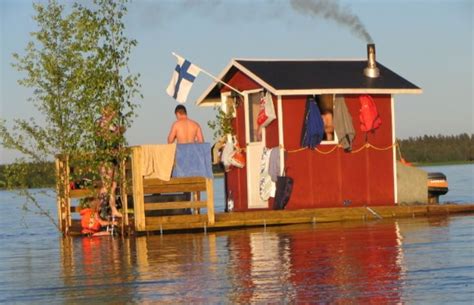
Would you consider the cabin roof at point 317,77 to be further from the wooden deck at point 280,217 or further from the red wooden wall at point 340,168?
the wooden deck at point 280,217

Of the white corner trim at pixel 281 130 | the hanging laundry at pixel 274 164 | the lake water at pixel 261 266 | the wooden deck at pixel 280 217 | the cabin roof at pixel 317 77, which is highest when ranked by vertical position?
the cabin roof at pixel 317 77

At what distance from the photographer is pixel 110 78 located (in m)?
22.4

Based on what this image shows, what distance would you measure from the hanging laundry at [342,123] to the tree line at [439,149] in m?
28.9

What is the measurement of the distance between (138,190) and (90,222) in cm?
148

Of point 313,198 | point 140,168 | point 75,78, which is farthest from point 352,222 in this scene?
point 75,78

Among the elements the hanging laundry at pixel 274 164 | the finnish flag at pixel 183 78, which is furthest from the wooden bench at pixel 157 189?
the finnish flag at pixel 183 78

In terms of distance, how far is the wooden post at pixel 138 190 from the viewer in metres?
21.5

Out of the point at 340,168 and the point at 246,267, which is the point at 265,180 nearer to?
the point at 340,168

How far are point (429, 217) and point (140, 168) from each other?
5.73 meters

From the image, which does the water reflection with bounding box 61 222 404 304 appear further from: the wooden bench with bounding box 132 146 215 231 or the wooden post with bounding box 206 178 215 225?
the wooden post with bounding box 206 178 215 225

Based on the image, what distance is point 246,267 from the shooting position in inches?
570

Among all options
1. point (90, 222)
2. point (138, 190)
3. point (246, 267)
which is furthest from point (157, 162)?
point (246, 267)

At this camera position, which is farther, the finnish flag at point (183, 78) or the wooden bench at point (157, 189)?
the finnish flag at point (183, 78)

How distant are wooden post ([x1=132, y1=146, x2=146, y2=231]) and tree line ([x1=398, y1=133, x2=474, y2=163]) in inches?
1263
